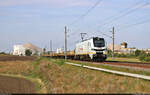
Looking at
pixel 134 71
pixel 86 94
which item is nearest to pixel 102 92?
pixel 86 94

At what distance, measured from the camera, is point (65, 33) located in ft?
189

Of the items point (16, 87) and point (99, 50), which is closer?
point (16, 87)

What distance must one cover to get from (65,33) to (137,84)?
143ft

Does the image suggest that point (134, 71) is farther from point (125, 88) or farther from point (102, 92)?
point (102, 92)

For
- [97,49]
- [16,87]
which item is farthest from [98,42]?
[16,87]

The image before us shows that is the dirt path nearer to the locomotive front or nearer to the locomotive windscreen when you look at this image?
the locomotive front

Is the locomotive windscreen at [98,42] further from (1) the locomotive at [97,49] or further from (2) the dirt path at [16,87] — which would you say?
(2) the dirt path at [16,87]

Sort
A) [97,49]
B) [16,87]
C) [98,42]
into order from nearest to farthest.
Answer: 1. [16,87]
2. [97,49]
3. [98,42]

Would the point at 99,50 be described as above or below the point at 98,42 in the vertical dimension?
below

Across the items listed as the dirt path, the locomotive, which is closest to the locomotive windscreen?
the locomotive

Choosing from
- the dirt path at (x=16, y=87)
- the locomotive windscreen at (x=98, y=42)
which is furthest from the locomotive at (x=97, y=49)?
the dirt path at (x=16, y=87)

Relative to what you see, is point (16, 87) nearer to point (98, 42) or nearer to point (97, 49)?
point (97, 49)

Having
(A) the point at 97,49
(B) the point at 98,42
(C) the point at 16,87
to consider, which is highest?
(B) the point at 98,42

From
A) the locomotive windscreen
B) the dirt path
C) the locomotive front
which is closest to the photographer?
the dirt path
